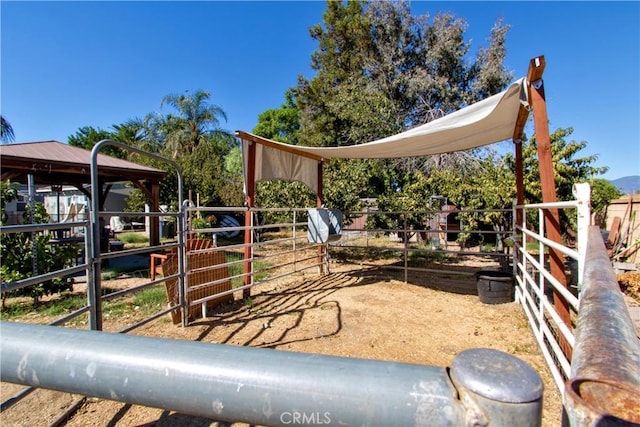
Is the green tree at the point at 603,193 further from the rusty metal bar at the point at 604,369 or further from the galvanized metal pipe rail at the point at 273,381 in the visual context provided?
the galvanized metal pipe rail at the point at 273,381

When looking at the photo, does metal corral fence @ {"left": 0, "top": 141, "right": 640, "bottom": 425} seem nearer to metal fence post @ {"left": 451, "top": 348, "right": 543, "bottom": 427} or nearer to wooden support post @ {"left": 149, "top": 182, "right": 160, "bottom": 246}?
metal fence post @ {"left": 451, "top": 348, "right": 543, "bottom": 427}

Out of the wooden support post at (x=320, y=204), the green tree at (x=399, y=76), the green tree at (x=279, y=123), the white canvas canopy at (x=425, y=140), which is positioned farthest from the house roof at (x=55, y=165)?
the green tree at (x=279, y=123)

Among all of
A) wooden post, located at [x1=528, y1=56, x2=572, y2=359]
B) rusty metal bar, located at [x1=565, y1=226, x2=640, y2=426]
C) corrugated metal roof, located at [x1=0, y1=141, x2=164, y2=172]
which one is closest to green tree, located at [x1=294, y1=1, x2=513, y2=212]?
corrugated metal roof, located at [x1=0, y1=141, x2=164, y2=172]

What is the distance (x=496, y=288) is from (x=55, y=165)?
861 cm

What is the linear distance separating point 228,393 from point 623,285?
6599mm

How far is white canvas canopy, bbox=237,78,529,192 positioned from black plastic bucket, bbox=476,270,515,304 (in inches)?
74.0

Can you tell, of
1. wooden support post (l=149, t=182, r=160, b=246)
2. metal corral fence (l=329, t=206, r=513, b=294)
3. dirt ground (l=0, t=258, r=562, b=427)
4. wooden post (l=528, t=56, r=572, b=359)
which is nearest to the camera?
dirt ground (l=0, t=258, r=562, b=427)

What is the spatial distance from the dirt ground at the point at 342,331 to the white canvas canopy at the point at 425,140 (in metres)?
1.97

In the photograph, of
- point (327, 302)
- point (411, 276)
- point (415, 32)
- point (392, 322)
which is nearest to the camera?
point (392, 322)

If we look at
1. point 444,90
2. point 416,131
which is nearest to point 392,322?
point 416,131

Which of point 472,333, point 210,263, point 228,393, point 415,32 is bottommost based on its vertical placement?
point 472,333

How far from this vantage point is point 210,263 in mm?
4148

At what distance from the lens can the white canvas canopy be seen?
3.28 meters

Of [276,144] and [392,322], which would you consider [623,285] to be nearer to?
[392,322]
